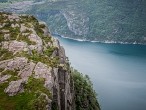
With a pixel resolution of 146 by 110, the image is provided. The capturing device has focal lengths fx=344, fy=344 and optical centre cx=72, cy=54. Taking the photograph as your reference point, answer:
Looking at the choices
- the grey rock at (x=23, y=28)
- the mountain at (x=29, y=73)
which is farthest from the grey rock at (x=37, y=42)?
the grey rock at (x=23, y=28)

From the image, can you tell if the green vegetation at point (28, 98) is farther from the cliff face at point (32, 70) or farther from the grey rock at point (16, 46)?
the grey rock at point (16, 46)

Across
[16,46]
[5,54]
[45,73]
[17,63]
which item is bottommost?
[45,73]

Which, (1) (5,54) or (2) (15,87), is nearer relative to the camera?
(2) (15,87)

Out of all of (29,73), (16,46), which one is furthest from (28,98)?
(16,46)

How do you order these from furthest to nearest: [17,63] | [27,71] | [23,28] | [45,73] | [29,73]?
[23,28]
[17,63]
[27,71]
[29,73]
[45,73]

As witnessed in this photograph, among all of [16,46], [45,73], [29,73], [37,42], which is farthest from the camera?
[37,42]

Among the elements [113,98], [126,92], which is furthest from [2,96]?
[126,92]

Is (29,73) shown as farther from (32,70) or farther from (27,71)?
(32,70)

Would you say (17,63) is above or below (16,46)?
below

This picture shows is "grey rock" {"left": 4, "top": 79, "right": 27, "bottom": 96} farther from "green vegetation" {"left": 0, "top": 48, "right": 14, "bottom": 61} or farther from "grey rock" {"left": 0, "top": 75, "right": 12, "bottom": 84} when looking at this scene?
"green vegetation" {"left": 0, "top": 48, "right": 14, "bottom": 61}
